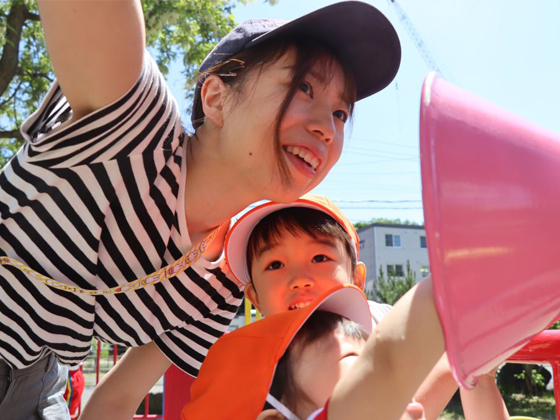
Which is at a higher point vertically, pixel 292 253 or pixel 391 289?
pixel 292 253

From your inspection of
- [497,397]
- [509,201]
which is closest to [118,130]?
[509,201]

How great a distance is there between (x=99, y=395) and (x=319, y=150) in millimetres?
840

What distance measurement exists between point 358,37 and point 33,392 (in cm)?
112

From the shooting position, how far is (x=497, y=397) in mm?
1105

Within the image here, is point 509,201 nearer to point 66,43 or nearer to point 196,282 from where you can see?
point 66,43

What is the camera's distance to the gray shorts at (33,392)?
4.20 ft

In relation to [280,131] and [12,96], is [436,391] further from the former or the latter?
[12,96]

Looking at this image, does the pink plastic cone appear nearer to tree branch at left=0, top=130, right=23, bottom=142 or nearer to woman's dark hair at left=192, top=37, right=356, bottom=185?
woman's dark hair at left=192, top=37, right=356, bottom=185

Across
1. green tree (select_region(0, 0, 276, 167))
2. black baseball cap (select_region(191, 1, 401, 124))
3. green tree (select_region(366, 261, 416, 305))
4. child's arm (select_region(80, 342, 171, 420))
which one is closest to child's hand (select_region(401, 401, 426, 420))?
black baseball cap (select_region(191, 1, 401, 124))

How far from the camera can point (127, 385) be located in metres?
1.43

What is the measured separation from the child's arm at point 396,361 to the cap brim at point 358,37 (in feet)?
2.38

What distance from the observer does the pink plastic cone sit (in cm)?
50

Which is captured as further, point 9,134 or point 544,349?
point 9,134

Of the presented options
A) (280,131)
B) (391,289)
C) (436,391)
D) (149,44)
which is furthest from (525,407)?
(280,131)
